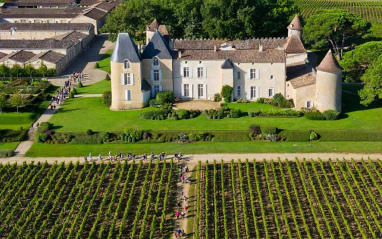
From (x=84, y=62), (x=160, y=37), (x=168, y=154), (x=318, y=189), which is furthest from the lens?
(x=84, y=62)

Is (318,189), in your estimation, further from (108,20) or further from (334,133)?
(108,20)

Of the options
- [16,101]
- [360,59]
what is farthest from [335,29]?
[16,101]

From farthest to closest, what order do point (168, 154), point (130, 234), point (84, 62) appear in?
point (84, 62), point (168, 154), point (130, 234)

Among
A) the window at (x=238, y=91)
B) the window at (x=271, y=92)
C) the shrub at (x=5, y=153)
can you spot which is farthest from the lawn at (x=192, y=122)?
the shrub at (x=5, y=153)

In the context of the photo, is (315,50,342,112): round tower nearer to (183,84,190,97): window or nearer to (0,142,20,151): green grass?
(183,84,190,97): window

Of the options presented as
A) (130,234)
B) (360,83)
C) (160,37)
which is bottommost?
(130,234)

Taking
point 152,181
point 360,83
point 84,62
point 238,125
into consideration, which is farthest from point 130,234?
point 84,62

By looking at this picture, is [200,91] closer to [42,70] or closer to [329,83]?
[329,83]
